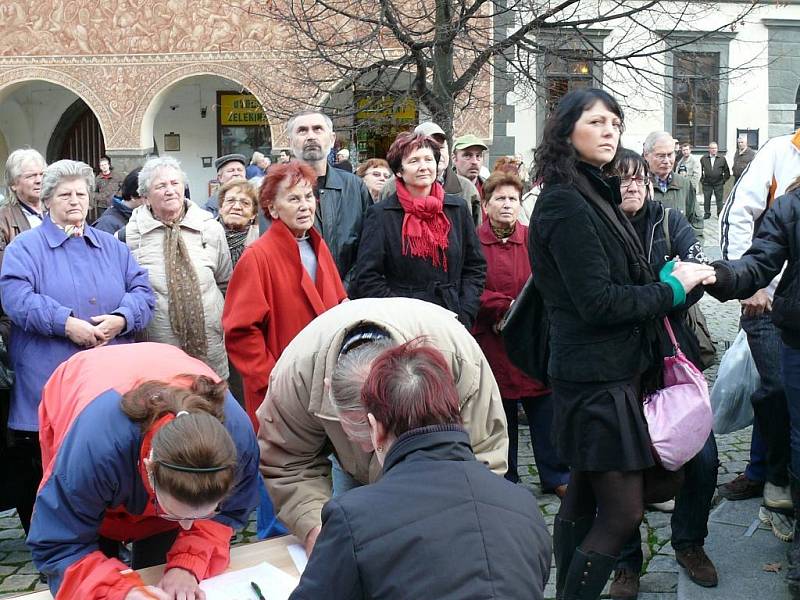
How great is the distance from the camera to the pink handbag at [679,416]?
3311mm

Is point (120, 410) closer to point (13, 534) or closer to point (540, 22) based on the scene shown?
point (13, 534)

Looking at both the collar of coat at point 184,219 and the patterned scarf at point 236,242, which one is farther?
the patterned scarf at point 236,242

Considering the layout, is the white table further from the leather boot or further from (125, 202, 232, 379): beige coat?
(125, 202, 232, 379): beige coat

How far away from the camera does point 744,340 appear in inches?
189

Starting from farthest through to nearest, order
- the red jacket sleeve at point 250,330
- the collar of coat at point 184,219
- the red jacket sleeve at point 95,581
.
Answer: the collar of coat at point 184,219
the red jacket sleeve at point 250,330
the red jacket sleeve at point 95,581

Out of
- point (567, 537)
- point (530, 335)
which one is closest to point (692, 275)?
point (530, 335)

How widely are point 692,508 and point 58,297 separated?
2.92 m

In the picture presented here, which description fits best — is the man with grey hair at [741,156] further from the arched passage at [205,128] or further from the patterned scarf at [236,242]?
the patterned scarf at [236,242]

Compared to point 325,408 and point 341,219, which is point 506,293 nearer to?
point 341,219

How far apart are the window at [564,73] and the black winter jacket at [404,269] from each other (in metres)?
4.94

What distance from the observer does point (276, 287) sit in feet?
14.4

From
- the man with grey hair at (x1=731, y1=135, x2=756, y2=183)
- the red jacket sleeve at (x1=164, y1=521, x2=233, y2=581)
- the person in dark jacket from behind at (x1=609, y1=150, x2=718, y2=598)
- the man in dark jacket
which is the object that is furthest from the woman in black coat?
the man with grey hair at (x1=731, y1=135, x2=756, y2=183)

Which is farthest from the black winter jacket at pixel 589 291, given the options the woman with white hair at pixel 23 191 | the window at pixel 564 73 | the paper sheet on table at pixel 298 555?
the window at pixel 564 73

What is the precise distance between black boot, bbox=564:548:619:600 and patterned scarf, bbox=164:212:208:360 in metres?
2.54
